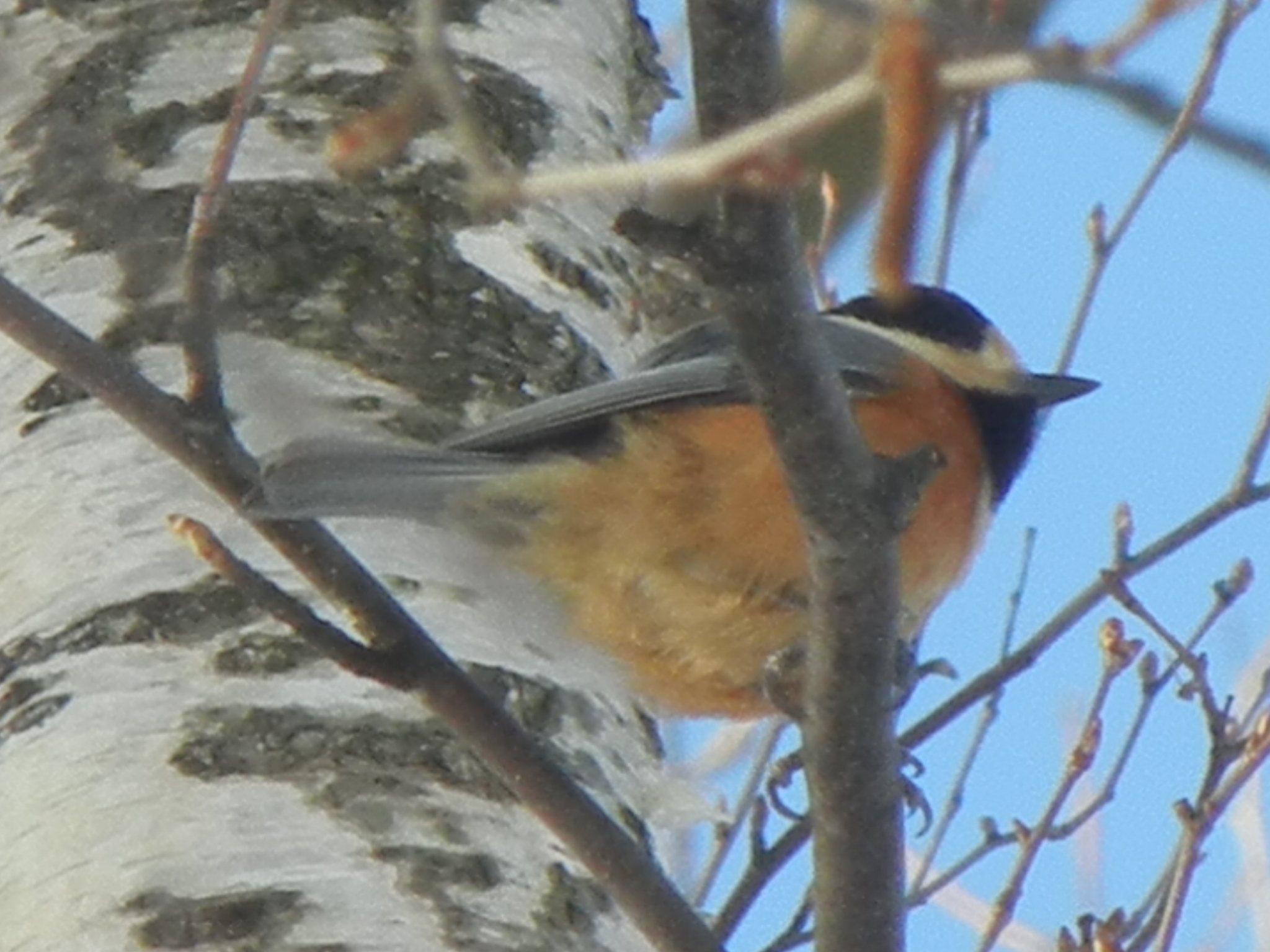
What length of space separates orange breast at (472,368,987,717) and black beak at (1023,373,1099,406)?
53 centimetres

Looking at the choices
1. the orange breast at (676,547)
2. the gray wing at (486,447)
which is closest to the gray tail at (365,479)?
the gray wing at (486,447)

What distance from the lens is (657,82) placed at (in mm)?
3070

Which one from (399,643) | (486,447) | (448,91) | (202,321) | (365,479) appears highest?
(486,447)

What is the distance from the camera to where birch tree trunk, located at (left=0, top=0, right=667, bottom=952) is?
5.71ft

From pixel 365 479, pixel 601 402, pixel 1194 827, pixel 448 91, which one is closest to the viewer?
pixel 448 91

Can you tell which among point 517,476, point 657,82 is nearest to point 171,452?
point 517,476

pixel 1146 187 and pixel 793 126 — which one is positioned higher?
pixel 1146 187

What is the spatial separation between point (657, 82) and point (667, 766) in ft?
3.82

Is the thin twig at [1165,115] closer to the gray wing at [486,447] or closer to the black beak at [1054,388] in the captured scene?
the gray wing at [486,447]

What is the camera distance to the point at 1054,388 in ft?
9.50

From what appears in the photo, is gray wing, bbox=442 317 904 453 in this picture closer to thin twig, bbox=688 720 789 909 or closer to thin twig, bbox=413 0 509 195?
thin twig, bbox=688 720 789 909

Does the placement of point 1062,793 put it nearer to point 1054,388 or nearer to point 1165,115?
point 1054,388

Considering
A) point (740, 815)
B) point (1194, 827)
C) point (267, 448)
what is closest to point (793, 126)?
point (267, 448)

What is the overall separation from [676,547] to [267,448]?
484 mm
